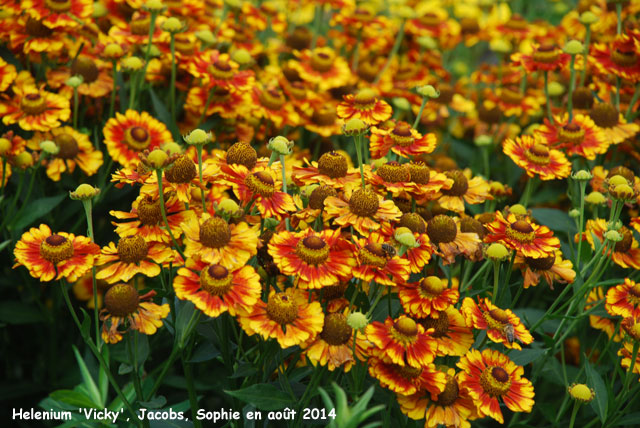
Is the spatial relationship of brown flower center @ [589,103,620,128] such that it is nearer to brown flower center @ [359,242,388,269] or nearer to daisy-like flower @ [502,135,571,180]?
daisy-like flower @ [502,135,571,180]

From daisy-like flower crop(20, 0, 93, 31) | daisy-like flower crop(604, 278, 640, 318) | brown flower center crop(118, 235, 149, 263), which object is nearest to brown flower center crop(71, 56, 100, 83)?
daisy-like flower crop(20, 0, 93, 31)

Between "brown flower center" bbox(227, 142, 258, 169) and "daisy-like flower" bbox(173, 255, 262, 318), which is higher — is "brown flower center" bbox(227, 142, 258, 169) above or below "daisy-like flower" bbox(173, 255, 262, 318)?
above

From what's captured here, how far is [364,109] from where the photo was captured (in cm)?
182

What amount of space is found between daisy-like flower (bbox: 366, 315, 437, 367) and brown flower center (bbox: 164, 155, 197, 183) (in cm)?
51

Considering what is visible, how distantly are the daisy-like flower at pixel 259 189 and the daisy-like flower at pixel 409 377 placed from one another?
1.24ft

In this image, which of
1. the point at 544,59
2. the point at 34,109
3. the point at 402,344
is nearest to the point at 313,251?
the point at 402,344

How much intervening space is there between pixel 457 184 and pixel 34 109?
127 cm

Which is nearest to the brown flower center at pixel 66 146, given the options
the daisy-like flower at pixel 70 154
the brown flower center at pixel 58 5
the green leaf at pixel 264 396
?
the daisy-like flower at pixel 70 154

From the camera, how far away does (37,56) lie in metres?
2.35

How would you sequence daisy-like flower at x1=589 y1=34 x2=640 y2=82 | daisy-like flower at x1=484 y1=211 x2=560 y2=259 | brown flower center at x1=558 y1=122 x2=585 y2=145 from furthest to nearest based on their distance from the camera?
1. daisy-like flower at x1=589 y1=34 x2=640 y2=82
2. brown flower center at x1=558 y1=122 x2=585 y2=145
3. daisy-like flower at x1=484 y1=211 x2=560 y2=259

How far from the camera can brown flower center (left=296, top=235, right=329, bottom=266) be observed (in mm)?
1262

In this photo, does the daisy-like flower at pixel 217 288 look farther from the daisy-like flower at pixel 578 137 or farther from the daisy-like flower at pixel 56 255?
the daisy-like flower at pixel 578 137

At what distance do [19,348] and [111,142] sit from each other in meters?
0.96

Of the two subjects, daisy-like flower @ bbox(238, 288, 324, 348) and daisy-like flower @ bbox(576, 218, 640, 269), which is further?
daisy-like flower @ bbox(576, 218, 640, 269)
